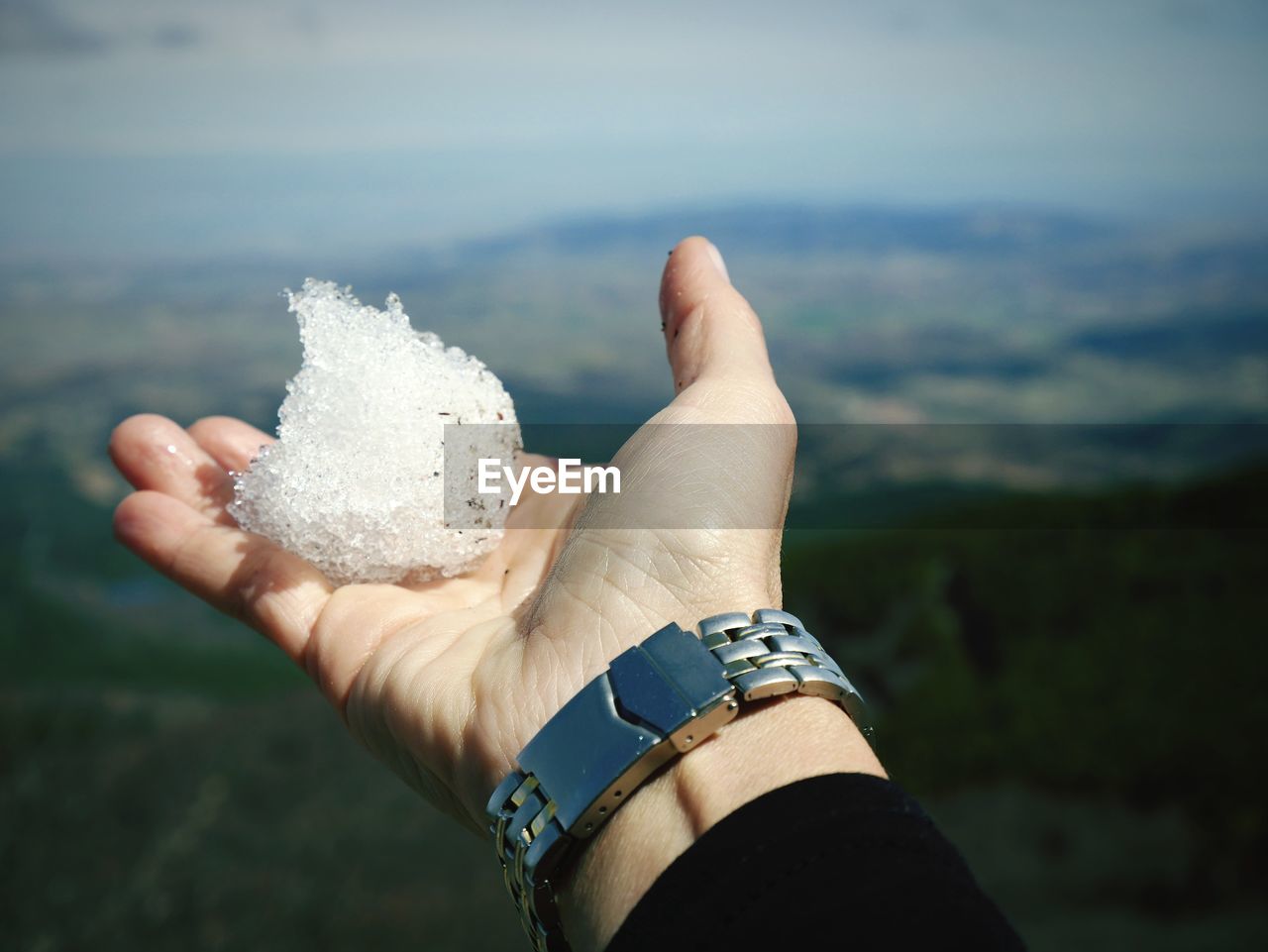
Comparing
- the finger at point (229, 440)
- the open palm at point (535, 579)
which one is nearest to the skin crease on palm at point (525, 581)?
the open palm at point (535, 579)

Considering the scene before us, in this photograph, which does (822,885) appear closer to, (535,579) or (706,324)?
(535,579)

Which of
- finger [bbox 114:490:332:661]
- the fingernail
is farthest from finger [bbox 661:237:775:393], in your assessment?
finger [bbox 114:490:332:661]

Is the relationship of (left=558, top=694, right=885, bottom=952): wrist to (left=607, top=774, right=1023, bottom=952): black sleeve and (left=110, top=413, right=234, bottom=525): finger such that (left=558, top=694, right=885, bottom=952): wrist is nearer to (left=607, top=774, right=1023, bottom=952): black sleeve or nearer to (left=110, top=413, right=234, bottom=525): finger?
(left=607, top=774, right=1023, bottom=952): black sleeve

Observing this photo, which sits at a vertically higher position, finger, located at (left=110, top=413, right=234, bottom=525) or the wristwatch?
finger, located at (left=110, top=413, right=234, bottom=525)

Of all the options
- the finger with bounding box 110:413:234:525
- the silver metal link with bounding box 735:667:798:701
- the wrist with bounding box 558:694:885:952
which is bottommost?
the wrist with bounding box 558:694:885:952

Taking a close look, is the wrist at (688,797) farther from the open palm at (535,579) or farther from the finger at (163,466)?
the finger at (163,466)

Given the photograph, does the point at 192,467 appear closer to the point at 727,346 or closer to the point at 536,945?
the point at 727,346
